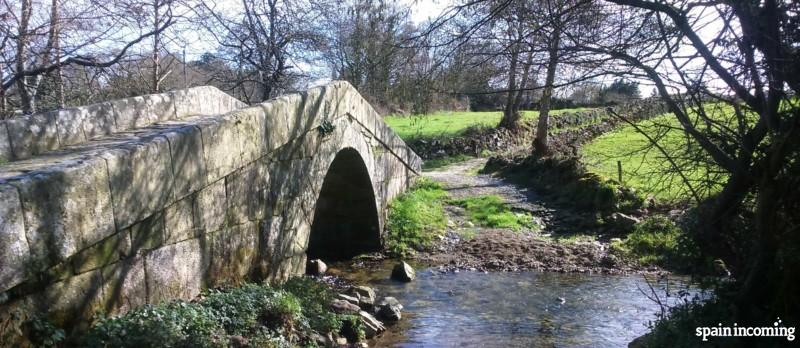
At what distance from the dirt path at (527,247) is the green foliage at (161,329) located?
5532 millimetres

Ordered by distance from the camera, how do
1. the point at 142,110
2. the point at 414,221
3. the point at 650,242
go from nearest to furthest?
the point at 142,110 < the point at 650,242 < the point at 414,221

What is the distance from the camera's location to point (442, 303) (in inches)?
281

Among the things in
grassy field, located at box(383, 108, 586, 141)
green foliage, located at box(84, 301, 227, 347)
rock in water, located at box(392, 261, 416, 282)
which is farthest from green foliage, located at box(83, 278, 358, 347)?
grassy field, located at box(383, 108, 586, 141)

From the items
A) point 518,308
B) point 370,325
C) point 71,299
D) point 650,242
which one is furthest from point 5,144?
point 650,242

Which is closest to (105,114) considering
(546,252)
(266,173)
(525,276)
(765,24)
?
(266,173)

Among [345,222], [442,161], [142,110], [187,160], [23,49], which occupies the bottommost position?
[345,222]

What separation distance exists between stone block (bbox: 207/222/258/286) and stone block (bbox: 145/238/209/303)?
160 millimetres

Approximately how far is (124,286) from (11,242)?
103 centimetres

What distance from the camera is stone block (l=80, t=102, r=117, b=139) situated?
4.83m

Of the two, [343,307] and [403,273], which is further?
[403,273]

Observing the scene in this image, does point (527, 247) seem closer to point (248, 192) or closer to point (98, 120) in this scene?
point (248, 192)

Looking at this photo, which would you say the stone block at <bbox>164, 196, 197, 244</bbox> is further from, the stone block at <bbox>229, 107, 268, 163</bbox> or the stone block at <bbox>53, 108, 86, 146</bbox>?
the stone block at <bbox>53, 108, 86, 146</bbox>

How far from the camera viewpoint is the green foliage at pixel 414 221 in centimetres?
1012

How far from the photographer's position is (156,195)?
3500mm
